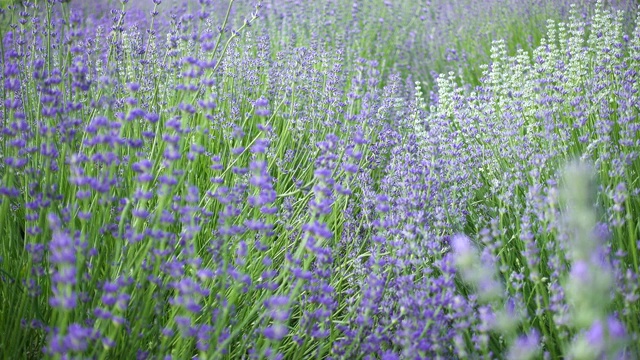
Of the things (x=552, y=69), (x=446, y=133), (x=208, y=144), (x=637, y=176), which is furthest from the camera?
(x=552, y=69)

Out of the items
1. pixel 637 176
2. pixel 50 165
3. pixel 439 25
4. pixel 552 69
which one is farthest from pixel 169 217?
pixel 439 25

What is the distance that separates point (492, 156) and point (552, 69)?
0.98 metres

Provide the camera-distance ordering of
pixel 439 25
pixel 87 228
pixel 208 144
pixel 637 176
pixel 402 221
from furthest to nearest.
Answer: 1. pixel 439 25
2. pixel 208 144
3. pixel 637 176
4. pixel 402 221
5. pixel 87 228

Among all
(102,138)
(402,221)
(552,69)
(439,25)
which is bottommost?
(102,138)

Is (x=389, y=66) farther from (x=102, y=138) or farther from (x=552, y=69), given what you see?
Answer: (x=102, y=138)

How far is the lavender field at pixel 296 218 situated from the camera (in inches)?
56.7

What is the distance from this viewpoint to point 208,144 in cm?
287

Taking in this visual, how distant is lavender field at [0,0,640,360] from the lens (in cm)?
144

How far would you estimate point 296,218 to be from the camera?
8.10 ft

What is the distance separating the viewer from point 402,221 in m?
2.17

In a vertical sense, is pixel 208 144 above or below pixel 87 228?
above

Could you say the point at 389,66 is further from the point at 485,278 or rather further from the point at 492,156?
the point at 485,278

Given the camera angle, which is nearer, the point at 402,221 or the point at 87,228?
the point at 87,228

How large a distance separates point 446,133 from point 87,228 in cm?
192
